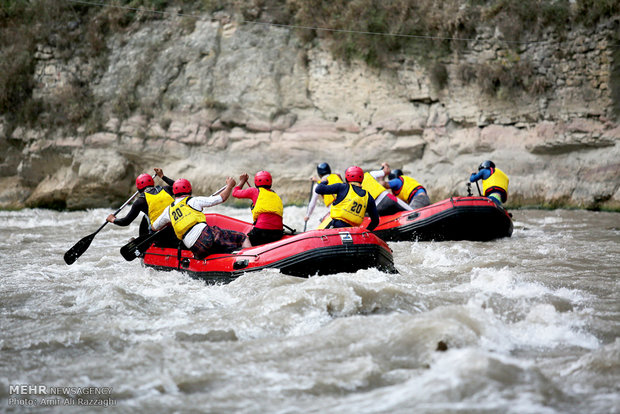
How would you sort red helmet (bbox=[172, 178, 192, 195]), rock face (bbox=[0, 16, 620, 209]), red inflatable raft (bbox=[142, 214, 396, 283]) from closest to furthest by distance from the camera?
red inflatable raft (bbox=[142, 214, 396, 283]) < red helmet (bbox=[172, 178, 192, 195]) < rock face (bbox=[0, 16, 620, 209])

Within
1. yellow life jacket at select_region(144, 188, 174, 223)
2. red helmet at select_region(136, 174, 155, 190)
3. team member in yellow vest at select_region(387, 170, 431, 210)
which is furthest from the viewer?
team member in yellow vest at select_region(387, 170, 431, 210)

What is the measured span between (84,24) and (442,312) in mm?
17289

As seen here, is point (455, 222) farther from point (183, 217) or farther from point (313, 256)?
point (183, 217)

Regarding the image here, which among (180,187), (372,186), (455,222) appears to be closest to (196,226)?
(180,187)

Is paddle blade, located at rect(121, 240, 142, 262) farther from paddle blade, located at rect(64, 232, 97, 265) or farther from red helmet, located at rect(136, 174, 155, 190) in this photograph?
red helmet, located at rect(136, 174, 155, 190)

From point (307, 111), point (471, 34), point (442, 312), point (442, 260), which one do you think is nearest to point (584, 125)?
point (471, 34)

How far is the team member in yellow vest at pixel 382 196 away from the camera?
10195mm

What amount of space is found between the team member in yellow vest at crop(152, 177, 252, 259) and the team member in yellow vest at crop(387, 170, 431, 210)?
13.7 ft

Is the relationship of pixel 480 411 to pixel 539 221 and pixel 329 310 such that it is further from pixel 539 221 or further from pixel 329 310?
pixel 539 221

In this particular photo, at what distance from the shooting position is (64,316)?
552cm

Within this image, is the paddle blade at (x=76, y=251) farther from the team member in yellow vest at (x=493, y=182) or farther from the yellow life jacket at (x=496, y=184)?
the yellow life jacket at (x=496, y=184)
